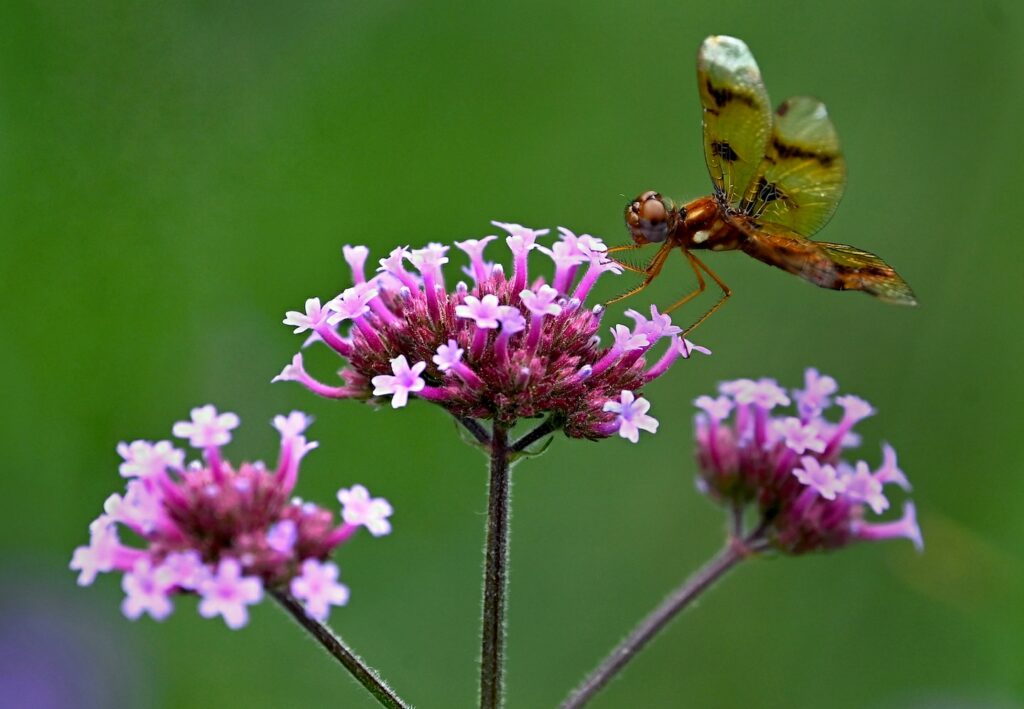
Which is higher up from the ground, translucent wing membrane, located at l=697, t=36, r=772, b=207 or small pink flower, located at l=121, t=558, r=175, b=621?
translucent wing membrane, located at l=697, t=36, r=772, b=207

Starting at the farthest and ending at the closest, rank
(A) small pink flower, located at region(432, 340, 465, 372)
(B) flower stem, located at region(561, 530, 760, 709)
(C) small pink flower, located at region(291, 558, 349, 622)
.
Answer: (B) flower stem, located at region(561, 530, 760, 709) → (A) small pink flower, located at region(432, 340, 465, 372) → (C) small pink flower, located at region(291, 558, 349, 622)

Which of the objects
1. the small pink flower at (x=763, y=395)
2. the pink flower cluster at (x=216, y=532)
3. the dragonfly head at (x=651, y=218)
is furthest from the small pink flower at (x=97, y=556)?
the small pink flower at (x=763, y=395)

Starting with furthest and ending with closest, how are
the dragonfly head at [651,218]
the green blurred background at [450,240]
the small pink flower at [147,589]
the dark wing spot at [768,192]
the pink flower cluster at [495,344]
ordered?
the green blurred background at [450,240] → the dark wing spot at [768,192] → the dragonfly head at [651,218] → the pink flower cluster at [495,344] → the small pink flower at [147,589]

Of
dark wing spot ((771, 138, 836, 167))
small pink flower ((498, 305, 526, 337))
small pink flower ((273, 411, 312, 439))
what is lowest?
small pink flower ((273, 411, 312, 439))

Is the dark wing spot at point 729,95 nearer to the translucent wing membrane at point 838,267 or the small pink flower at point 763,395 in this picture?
the translucent wing membrane at point 838,267

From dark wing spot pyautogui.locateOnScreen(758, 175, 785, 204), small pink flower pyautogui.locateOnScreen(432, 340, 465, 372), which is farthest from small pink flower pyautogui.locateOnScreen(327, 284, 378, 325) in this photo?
dark wing spot pyautogui.locateOnScreen(758, 175, 785, 204)

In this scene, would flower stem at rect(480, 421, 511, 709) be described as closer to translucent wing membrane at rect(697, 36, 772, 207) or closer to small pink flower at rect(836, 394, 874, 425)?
translucent wing membrane at rect(697, 36, 772, 207)

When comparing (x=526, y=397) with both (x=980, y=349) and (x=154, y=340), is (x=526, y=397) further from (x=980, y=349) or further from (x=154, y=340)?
(x=980, y=349)
